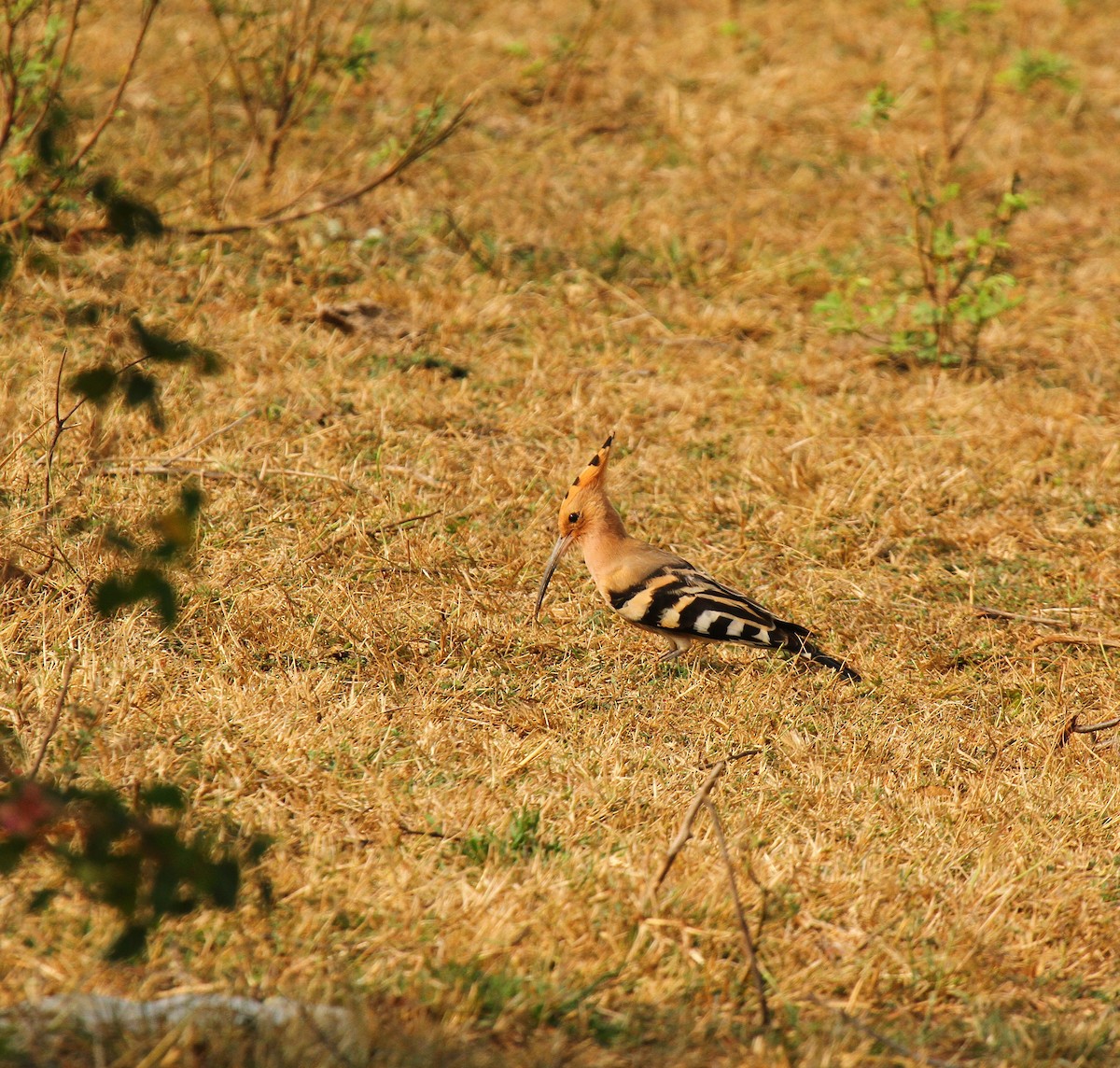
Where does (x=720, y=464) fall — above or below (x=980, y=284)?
below

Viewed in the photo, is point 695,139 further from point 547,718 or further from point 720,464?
point 547,718

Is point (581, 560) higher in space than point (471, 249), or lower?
lower

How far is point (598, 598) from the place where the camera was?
201 inches

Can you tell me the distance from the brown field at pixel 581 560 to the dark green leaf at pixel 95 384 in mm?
288

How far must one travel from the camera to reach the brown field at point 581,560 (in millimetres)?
2836

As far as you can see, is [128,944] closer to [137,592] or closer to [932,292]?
[137,592]

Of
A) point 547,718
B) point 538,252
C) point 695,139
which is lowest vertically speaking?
point 547,718

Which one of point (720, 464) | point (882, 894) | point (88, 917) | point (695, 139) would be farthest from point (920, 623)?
point (695, 139)

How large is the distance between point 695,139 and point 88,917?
727 centimetres

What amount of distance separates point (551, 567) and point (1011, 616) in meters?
1.66

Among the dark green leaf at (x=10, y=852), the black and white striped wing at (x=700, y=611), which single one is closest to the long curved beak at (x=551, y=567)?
the black and white striped wing at (x=700, y=611)

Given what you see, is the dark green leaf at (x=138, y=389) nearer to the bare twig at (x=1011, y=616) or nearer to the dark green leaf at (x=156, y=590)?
the dark green leaf at (x=156, y=590)

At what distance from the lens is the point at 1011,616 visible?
5.05m

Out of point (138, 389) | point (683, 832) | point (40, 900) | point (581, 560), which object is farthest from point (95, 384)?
point (581, 560)
